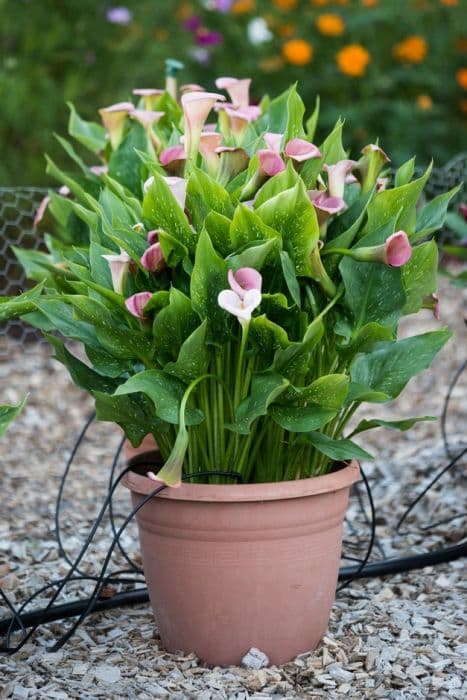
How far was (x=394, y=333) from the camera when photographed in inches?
58.2

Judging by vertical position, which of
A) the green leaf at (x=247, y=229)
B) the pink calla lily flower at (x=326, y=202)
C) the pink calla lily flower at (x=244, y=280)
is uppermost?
the pink calla lily flower at (x=326, y=202)

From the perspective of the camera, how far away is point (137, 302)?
133 centimetres

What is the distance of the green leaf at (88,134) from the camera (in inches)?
75.3

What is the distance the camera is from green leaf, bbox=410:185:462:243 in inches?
57.2

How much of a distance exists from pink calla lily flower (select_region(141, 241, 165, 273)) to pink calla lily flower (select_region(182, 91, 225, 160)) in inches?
6.1

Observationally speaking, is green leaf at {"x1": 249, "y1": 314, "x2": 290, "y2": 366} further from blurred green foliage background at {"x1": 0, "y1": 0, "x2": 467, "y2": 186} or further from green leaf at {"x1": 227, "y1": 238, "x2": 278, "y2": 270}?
blurred green foliage background at {"x1": 0, "y1": 0, "x2": 467, "y2": 186}

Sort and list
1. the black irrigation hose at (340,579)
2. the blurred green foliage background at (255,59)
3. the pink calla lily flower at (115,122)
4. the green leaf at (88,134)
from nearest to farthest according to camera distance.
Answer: the black irrigation hose at (340,579), the pink calla lily flower at (115,122), the green leaf at (88,134), the blurred green foliage background at (255,59)

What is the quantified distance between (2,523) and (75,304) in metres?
1.02

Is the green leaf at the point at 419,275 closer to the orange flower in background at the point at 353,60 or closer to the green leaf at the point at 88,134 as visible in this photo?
the green leaf at the point at 88,134

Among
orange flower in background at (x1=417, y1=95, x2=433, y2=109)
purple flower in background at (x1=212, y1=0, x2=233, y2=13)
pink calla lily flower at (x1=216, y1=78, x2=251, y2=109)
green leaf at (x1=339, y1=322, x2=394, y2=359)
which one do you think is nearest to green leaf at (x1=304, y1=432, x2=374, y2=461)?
green leaf at (x1=339, y1=322, x2=394, y2=359)

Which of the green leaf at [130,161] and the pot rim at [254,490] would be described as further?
the green leaf at [130,161]

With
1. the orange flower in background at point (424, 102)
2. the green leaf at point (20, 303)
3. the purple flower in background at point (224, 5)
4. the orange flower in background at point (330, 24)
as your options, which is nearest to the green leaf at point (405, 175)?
the green leaf at point (20, 303)

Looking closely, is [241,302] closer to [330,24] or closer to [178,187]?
[178,187]

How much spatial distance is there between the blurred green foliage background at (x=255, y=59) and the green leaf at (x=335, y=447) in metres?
2.39
